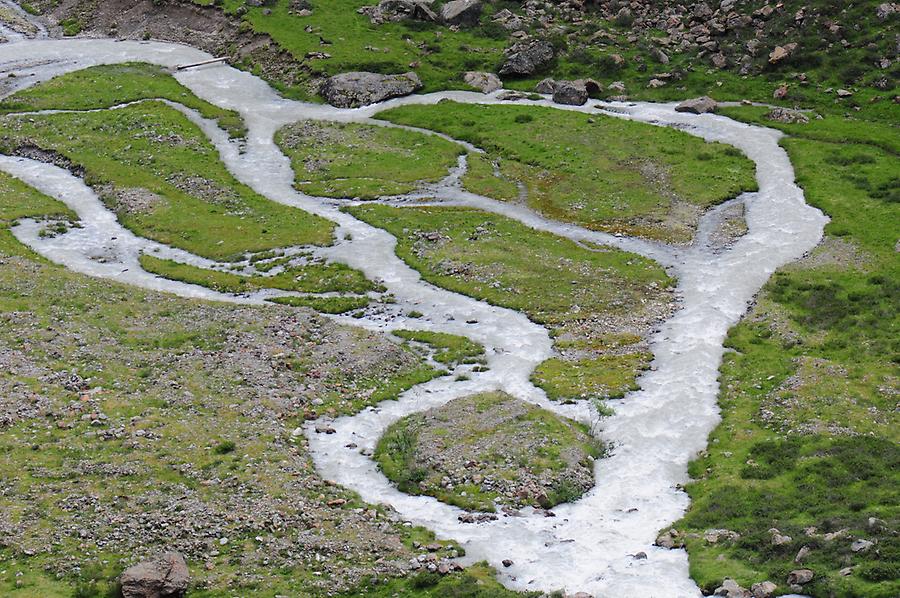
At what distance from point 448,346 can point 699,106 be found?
58.3 metres

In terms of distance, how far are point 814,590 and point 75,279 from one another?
57.1 metres

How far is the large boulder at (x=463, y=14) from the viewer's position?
5448 inches

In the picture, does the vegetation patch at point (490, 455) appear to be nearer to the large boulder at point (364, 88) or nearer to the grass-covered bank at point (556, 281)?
the grass-covered bank at point (556, 281)

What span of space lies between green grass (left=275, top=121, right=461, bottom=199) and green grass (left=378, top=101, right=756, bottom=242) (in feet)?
13.6

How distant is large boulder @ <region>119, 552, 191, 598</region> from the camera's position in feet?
131

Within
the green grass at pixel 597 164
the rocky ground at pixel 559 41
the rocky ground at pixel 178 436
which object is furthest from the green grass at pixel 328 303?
the rocky ground at pixel 559 41

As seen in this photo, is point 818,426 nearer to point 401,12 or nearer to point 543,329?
point 543,329

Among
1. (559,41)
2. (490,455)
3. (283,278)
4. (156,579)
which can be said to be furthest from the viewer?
(559,41)

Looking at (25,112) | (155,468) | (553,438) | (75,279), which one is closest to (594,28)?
(25,112)

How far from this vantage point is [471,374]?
64.1 m

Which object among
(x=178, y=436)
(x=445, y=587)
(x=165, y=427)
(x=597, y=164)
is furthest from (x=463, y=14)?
(x=445, y=587)

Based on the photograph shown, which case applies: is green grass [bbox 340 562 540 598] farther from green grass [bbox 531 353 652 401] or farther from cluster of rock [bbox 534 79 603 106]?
cluster of rock [bbox 534 79 603 106]

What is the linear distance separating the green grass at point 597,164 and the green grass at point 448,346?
25893 millimetres

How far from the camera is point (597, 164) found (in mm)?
102000
